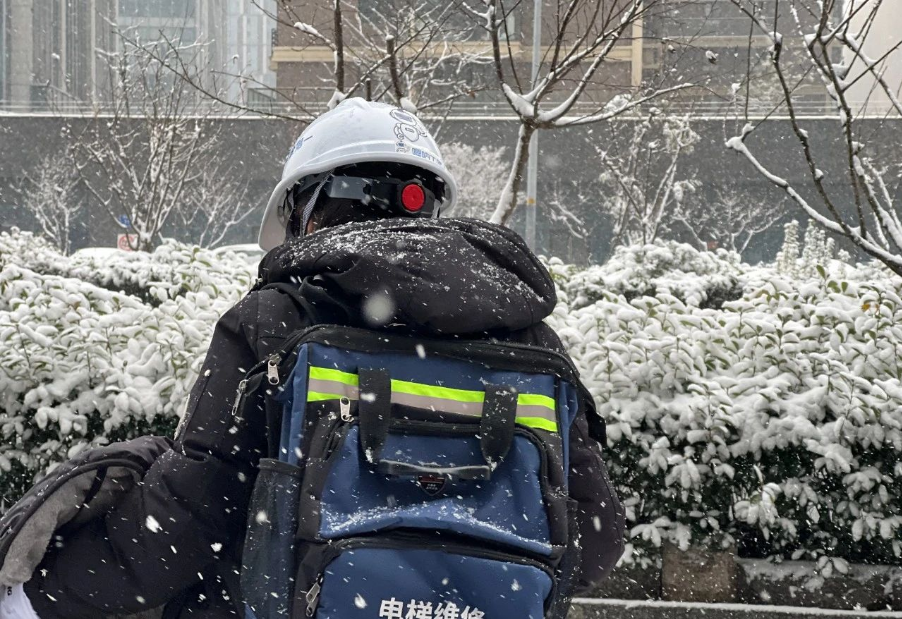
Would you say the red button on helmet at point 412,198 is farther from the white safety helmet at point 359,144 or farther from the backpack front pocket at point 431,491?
the backpack front pocket at point 431,491

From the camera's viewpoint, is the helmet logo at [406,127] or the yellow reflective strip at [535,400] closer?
the yellow reflective strip at [535,400]

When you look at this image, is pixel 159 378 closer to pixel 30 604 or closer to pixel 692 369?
pixel 692 369

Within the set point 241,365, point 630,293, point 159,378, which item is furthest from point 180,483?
point 630,293

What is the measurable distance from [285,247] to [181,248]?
6.31 meters

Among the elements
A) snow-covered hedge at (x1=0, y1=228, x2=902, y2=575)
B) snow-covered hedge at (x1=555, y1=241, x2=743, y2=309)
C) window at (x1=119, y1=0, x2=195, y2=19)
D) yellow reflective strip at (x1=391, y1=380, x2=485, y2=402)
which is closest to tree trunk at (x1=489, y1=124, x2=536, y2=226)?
snow-covered hedge at (x1=0, y1=228, x2=902, y2=575)

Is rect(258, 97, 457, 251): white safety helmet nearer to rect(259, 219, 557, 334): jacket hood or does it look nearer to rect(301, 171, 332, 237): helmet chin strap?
rect(301, 171, 332, 237): helmet chin strap

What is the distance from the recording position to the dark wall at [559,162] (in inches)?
1161

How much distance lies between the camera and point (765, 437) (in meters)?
4.47

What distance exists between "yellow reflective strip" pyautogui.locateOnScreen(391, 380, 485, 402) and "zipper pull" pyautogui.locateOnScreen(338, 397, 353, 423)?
0.07 metres

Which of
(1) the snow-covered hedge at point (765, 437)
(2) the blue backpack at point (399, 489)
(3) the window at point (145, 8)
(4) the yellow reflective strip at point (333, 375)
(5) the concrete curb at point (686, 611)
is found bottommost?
(5) the concrete curb at point (686, 611)

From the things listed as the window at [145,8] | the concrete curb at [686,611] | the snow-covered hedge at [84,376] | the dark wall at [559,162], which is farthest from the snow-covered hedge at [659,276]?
the dark wall at [559,162]

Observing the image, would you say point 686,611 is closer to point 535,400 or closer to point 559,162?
point 535,400

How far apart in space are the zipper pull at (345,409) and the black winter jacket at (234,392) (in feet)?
0.44

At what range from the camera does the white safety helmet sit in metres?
1.89
